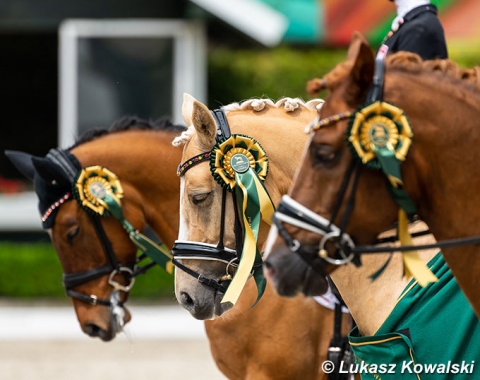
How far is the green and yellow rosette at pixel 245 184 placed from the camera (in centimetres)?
385

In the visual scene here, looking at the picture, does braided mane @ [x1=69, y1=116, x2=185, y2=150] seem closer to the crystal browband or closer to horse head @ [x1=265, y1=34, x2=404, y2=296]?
the crystal browband

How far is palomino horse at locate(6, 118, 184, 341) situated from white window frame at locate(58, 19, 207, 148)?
768cm

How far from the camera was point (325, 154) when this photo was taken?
2914 mm

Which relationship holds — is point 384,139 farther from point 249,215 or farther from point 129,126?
point 129,126

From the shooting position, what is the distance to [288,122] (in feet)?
13.5

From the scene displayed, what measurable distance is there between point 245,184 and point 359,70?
44.6 inches

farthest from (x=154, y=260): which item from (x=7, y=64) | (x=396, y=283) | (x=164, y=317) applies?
(x=7, y=64)

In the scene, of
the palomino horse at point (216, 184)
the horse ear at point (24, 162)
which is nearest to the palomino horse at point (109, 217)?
the horse ear at point (24, 162)

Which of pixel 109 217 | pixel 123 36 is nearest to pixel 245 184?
pixel 109 217

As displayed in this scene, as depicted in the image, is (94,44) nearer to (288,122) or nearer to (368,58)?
(288,122)

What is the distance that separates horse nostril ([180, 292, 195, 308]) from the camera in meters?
3.96

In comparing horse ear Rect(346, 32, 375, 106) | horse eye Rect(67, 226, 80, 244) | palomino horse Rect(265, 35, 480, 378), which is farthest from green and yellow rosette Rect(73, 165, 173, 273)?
horse ear Rect(346, 32, 375, 106)

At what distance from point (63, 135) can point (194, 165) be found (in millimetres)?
9626

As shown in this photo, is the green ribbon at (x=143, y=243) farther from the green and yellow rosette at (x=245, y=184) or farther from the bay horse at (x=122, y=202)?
the green and yellow rosette at (x=245, y=184)
